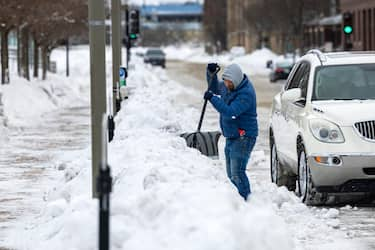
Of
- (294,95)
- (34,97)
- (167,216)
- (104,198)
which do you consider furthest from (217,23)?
(104,198)

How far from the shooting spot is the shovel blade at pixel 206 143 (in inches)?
507

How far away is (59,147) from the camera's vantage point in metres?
19.5

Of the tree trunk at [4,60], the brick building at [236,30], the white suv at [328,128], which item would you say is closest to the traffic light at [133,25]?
the tree trunk at [4,60]

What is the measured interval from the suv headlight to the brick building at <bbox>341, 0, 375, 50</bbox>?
50373 millimetres

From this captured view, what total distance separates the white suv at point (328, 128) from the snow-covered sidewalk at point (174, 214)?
433 mm

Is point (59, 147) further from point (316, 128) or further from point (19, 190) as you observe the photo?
point (316, 128)

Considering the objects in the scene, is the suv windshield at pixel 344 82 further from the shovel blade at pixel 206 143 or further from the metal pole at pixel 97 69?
the metal pole at pixel 97 69

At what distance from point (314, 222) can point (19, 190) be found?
4626 millimetres

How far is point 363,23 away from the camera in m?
64.2

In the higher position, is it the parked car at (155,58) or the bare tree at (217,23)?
the bare tree at (217,23)

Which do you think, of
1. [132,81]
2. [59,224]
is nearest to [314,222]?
[59,224]

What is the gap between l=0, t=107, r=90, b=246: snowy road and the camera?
11.7 m

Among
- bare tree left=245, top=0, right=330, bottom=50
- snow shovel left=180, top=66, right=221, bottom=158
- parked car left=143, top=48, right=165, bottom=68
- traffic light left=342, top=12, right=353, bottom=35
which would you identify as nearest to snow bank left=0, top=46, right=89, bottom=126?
traffic light left=342, top=12, right=353, bottom=35

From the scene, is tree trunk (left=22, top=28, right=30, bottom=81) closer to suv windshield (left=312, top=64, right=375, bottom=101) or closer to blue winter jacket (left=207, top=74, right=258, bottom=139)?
suv windshield (left=312, top=64, right=375, bottom=101)
